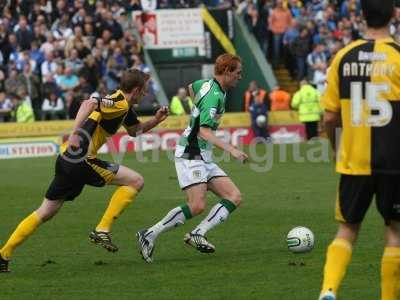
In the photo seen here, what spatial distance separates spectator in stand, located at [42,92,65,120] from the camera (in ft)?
105

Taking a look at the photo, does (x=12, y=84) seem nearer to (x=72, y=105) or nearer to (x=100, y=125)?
(x=72, y=105)

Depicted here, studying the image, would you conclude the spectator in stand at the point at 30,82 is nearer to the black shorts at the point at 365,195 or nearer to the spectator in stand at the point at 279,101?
the spectator in stand at the point at 279,101

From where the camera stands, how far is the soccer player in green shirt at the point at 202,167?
11.7 m

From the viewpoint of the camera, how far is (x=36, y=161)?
89.8ft

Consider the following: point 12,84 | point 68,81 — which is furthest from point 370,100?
point 68,81

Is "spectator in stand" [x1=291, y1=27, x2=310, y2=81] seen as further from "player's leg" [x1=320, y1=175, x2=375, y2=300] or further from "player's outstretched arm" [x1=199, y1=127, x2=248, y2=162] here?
"player's leg" [x1=320, y1=175, x2=375, y2=300]

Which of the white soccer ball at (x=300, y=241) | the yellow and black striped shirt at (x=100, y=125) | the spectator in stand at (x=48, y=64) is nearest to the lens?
the yellow and black striped shirt at (x=100, y=125)

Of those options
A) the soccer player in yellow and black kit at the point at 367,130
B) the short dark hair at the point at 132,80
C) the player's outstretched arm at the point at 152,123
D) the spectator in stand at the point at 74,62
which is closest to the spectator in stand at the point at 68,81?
the spectator in stand at the point at 74,62

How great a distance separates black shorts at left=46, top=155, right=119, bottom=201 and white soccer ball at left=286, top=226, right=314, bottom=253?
6.65ft

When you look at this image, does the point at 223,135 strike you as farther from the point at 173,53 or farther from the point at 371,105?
the point at 371,105

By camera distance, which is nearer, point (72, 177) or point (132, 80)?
point (72, 177)

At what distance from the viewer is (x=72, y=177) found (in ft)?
37.8

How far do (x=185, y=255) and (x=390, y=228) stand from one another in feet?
13.9

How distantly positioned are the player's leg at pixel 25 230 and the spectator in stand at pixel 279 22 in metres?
26.1
